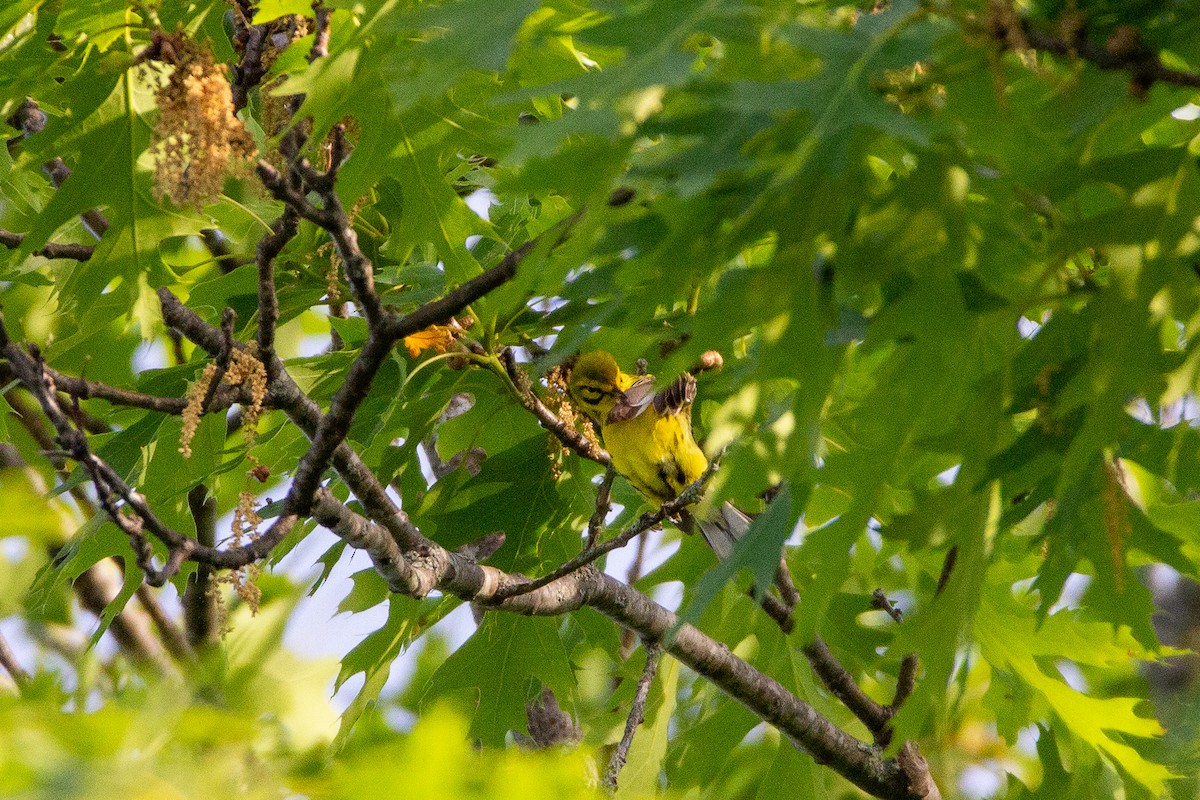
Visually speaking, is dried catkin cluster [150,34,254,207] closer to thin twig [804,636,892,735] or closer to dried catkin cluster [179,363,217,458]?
dried catkin cluster [179,363,217,458]

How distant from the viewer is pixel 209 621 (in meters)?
5.16

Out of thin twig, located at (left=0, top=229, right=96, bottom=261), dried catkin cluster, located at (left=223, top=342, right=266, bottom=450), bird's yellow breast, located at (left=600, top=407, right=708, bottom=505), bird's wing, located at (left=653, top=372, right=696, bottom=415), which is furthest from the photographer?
bird's yellow breast, located at (left=600, top=407, right=708, bottom=505)

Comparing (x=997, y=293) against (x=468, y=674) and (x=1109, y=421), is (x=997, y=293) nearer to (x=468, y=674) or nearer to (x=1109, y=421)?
(x=1109, y=421)

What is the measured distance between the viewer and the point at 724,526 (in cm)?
387

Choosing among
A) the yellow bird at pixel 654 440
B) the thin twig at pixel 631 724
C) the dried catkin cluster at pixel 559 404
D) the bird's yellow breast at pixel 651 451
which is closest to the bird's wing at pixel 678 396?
the yellow bird at pixel 654 440

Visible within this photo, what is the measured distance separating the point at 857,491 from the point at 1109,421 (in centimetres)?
43

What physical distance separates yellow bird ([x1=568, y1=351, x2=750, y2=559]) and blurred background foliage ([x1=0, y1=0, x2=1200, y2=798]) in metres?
0.19

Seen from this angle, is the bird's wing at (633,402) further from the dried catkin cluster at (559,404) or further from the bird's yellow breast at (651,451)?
the dried catkin cluster at (559,404)

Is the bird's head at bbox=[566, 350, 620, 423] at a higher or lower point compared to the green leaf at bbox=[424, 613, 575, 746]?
higher

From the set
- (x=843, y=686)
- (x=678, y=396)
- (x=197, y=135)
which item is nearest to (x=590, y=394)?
(x=678, y=396)

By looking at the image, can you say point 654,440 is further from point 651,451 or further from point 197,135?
point 197,135

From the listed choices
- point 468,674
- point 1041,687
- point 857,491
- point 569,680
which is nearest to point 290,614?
point 468,674

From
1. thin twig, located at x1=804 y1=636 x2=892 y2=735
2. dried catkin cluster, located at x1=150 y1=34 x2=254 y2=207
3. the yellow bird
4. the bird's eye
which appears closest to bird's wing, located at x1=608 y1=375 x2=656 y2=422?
the yellow bird

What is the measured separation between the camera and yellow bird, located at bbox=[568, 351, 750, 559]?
3822 mm
